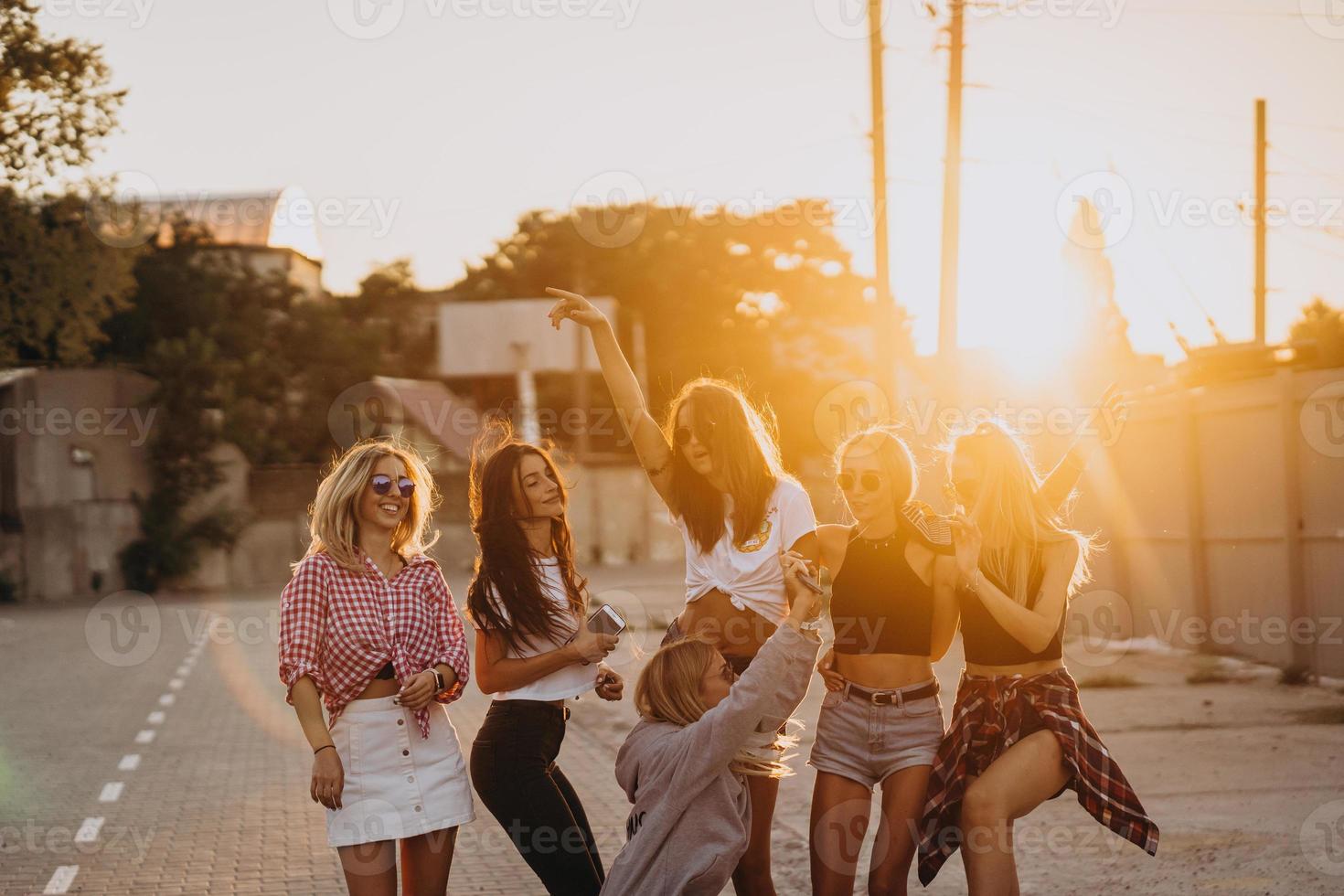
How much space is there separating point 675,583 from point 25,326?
14308 millimetres

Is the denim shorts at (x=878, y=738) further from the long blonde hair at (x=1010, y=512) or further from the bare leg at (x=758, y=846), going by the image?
the long blonde hair at (x=1010, y=512)

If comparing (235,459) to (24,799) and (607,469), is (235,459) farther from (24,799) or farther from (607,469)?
(24,799)

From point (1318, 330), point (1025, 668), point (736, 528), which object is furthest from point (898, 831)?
point (1318, 330)

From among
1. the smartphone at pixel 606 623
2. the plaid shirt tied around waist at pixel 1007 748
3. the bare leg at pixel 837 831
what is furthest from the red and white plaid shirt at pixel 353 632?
the plaid shirt tied around waist at pixel 1007 748

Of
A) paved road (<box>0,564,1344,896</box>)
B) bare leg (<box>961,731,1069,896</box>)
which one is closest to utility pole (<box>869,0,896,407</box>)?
paved road (<box>0,564,1344,896</box>)

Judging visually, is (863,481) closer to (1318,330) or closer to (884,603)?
(884,603)

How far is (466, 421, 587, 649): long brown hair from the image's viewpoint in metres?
4.86

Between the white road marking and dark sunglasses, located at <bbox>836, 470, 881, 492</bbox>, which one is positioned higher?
dark sunglasses, located at <bbox>836, 470, 881, 492</bbox>

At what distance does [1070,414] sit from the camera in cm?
1842

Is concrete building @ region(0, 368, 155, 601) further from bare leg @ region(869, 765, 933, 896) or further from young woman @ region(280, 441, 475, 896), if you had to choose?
bare leg @ region(869, 765, 933, 896)

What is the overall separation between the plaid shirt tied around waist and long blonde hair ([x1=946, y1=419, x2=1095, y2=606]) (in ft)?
0.93

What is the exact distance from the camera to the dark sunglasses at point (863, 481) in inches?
193

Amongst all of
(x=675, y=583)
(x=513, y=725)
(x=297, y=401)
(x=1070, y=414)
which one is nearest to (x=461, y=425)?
(x=297, y=401)

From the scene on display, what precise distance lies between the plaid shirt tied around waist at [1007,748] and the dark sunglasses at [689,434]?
1.15 m
